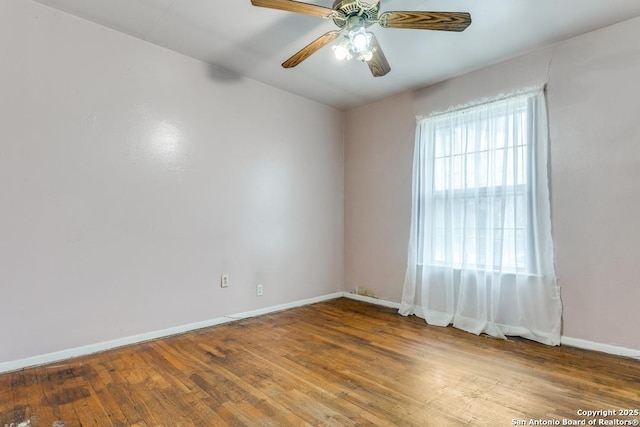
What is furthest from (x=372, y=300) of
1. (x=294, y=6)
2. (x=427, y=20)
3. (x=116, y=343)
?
(x=294, y=6)

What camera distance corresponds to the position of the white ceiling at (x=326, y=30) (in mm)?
2219

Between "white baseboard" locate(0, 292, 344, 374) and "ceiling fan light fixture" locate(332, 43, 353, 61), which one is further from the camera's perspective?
"white baseboard" locate(0, 292, 344, 374)

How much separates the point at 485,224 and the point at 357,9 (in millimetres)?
2129

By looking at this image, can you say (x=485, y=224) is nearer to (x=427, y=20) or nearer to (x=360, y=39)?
(x=427, y=20)

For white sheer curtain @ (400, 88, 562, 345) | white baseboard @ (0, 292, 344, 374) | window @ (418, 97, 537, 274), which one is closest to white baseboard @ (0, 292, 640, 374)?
white baseboard @ (0, 292, 344, 374)

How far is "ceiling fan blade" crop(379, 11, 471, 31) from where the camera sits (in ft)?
5.89

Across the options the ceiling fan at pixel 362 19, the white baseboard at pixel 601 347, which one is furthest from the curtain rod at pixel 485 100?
the white baseboard at pixel 601 347

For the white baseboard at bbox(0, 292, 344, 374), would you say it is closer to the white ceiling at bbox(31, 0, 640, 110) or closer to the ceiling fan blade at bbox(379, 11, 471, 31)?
the white ceiling at bbox(31, 0, 640, 110)

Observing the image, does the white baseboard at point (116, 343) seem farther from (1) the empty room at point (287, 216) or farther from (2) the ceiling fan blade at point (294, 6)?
(2) the ceiling fan blade at point (294, 6)

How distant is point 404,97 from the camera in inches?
145

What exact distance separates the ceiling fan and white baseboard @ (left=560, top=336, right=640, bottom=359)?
245 centimetres

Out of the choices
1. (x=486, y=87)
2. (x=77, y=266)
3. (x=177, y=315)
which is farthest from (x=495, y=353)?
(x=77, y=266)

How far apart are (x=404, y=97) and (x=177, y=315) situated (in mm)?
3233

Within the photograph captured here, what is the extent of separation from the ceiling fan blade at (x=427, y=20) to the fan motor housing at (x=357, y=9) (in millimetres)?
56
